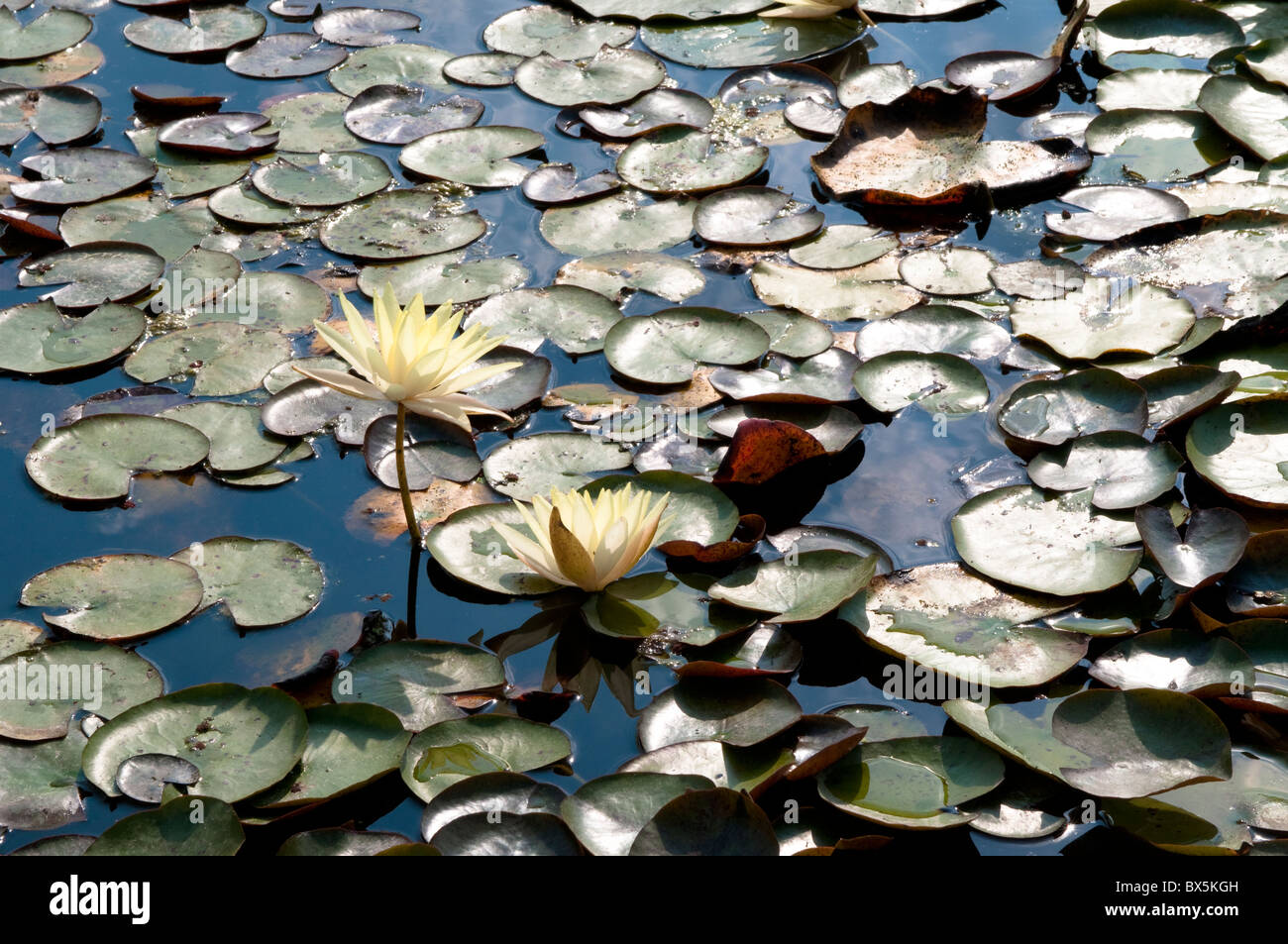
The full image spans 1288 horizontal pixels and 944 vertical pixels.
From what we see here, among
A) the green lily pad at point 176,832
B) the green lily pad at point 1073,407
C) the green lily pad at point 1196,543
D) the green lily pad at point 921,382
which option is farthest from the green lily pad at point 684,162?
the green lily pad at point 176,832

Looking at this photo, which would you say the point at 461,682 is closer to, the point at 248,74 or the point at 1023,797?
the point at 1023,797

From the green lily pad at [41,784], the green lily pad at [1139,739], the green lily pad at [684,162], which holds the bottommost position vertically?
the green lily pad at [41,784]

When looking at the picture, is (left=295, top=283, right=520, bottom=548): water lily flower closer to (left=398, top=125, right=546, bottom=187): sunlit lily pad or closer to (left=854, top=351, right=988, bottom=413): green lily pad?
(left=854, top=351, right=988, bottom=413): green lily pad

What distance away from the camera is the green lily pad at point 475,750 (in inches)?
105

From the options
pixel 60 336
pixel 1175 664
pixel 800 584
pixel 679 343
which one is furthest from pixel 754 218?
pixel 60 336

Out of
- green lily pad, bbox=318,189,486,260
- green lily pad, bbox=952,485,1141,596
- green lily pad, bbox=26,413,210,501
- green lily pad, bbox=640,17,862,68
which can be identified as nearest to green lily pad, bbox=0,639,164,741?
green lily pad, bbox=26,413,210,501

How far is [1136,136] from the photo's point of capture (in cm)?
484

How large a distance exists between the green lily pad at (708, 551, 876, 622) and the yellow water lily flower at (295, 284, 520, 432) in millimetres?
→ 871

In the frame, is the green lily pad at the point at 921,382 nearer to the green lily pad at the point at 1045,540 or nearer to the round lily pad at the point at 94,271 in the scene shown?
the green lily pad at the point at 1045,540

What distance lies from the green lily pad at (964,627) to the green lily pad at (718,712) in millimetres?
331

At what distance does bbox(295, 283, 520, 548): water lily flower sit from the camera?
9.75ft

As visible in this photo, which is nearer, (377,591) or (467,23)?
(377,591)
